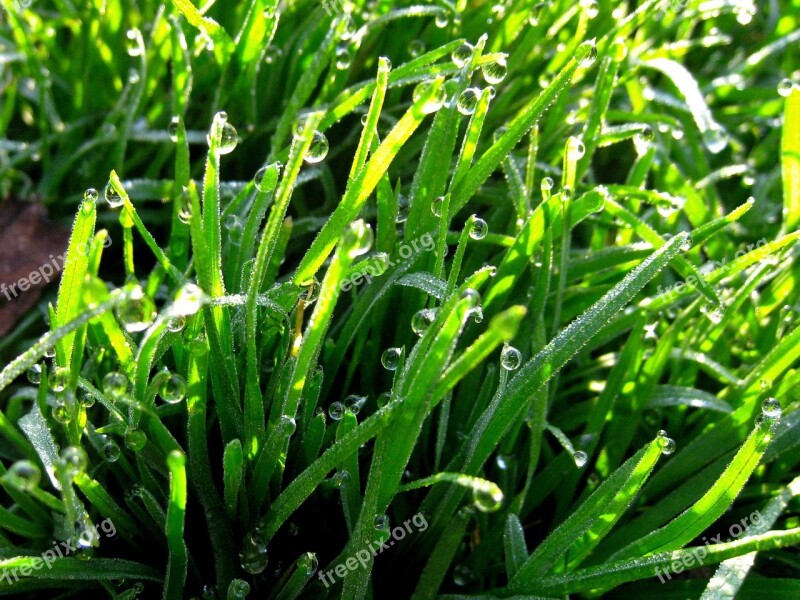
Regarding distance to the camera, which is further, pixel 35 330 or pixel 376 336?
pixel 35 330

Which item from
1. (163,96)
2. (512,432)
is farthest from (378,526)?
(163,96)

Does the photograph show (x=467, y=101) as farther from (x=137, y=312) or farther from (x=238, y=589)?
(x=238, y=589)

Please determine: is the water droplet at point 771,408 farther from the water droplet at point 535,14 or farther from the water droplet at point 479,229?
the water droplet at point 535,14

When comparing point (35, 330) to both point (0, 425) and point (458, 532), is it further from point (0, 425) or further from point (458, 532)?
point (458, 532)

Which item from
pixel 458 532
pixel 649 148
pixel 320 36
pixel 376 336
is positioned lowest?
pixel 458 532

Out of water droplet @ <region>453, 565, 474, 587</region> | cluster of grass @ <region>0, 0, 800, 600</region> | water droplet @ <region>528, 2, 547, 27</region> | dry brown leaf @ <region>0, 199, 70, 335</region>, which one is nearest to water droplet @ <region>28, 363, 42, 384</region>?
cluster of grass @ <region>0, 0, 800, 600</region>

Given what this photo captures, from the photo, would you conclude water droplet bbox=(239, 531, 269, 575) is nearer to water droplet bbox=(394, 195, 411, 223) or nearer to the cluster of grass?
the cluster of grass
